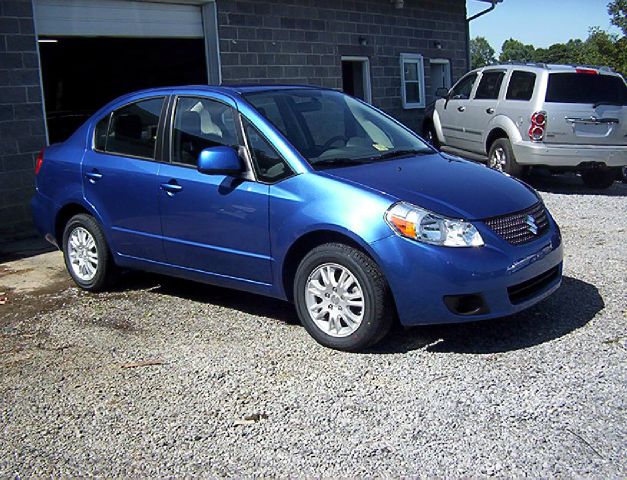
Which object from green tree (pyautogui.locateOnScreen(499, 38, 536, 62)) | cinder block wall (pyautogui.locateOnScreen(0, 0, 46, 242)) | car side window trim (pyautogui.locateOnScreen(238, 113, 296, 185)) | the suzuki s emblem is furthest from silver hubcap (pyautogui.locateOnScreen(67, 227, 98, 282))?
green tree (pyautogui.locateOnScreen(499, 38, 536, 62))

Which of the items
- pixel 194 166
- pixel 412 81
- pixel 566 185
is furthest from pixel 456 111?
pixel 194 166

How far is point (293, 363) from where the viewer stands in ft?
15.8

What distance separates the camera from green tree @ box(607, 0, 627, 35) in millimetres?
26763

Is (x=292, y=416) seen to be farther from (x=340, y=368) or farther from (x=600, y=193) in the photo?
(x=600, y=193)

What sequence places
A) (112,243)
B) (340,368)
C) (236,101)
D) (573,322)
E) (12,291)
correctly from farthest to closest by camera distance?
(12,291)
(112,243)
(236,101)
(573,322)
(340,368)

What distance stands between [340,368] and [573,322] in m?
1.74

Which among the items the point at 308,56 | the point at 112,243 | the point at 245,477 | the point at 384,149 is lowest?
the point at 245,477

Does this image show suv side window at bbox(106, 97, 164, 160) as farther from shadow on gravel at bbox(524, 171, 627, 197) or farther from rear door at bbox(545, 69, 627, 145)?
shadow on gravel at bbox(524, 171, 627, 197)

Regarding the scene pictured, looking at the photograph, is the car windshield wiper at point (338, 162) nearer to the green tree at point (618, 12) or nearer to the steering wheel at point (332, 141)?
the steering wheel at point (332, 141)

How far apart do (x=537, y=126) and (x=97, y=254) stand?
22.9 feet

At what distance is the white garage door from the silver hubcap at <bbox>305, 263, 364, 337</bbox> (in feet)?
21.5

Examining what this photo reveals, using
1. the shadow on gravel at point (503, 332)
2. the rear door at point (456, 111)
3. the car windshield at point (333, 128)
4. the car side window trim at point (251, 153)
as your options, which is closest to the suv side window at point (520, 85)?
the rear door at point (456, 111)

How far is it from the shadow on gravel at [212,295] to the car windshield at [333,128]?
4.22ft

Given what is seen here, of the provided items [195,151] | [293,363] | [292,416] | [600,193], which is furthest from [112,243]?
[600,193]
